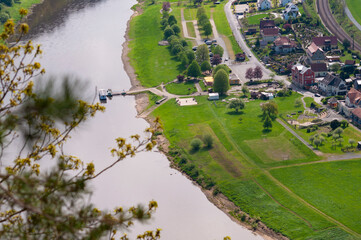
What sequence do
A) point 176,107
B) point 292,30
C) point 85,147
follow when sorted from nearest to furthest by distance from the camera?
point 85,147, point 176,107, point 292,30

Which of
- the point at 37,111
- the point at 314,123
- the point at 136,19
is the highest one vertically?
the point at 37,111

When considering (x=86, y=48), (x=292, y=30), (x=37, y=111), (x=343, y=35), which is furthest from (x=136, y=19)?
(x=37, y=111)

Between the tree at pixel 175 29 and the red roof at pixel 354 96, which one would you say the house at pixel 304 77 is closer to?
the red roof at pixel 354 96

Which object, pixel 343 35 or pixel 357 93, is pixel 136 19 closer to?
pixel 343 35

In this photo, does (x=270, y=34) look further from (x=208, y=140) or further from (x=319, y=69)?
(x=208, y=140)

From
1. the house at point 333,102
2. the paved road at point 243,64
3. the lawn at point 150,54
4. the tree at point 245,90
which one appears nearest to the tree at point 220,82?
the tree at point 245,90

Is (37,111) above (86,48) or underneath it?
above
